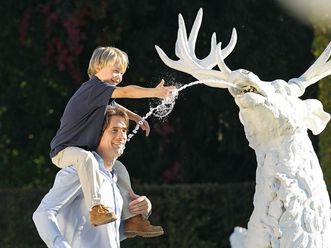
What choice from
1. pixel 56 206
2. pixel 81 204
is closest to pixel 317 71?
pixel 81 204

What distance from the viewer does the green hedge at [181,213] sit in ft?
30.9

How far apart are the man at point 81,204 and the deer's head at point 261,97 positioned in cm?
63

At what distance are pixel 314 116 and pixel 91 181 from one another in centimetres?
141

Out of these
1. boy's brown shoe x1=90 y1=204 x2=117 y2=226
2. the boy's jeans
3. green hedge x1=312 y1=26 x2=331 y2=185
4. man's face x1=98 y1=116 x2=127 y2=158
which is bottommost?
boy's brown shoe x1=90 y1=204 x2=117 y2=226

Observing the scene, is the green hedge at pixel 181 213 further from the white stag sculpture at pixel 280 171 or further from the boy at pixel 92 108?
the boy at pixel 92 108

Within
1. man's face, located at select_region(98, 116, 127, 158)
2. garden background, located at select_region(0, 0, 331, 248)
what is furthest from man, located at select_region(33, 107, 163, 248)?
garden background, located at select_region(0, 0, 331, 248)

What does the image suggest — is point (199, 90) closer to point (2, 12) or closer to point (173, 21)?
point (173, 21)

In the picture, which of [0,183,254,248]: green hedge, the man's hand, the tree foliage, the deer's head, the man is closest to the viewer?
the man

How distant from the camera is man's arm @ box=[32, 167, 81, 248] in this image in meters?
4.63

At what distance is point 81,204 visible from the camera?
4.82 meters

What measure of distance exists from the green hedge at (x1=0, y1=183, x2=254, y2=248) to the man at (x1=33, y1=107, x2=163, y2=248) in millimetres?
4513

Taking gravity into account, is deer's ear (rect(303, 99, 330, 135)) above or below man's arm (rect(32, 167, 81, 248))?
above

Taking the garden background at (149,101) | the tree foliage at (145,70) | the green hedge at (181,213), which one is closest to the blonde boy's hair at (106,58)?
the garden background at (149,101)

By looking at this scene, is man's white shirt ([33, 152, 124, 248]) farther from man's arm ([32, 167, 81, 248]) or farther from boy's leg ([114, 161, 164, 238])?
boy's leg ([114, 161, 164, 238])
